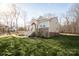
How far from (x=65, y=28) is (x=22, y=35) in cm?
42

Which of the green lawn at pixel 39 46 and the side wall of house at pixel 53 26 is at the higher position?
the side wall of house at pixel 53 26

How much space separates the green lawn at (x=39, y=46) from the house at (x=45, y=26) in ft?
0.19

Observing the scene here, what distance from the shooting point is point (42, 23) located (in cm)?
162

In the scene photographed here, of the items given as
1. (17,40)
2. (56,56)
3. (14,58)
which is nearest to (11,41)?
(17,40)

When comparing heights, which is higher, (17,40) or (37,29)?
(37,29)

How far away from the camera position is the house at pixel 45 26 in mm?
1601

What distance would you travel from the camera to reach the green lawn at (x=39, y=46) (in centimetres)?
158

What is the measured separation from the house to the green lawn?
0.19 feet

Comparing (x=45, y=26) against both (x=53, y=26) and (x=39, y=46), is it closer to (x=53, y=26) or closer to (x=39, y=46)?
(x=53, y=26)

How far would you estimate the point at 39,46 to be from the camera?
5.24 ft

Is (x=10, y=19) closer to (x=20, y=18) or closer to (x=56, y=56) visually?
(x=20, y=18)

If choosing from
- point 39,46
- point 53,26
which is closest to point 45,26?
point 53,26

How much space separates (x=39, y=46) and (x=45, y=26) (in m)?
0.20

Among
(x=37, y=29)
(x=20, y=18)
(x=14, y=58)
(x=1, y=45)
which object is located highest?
(x=20, y=18)
